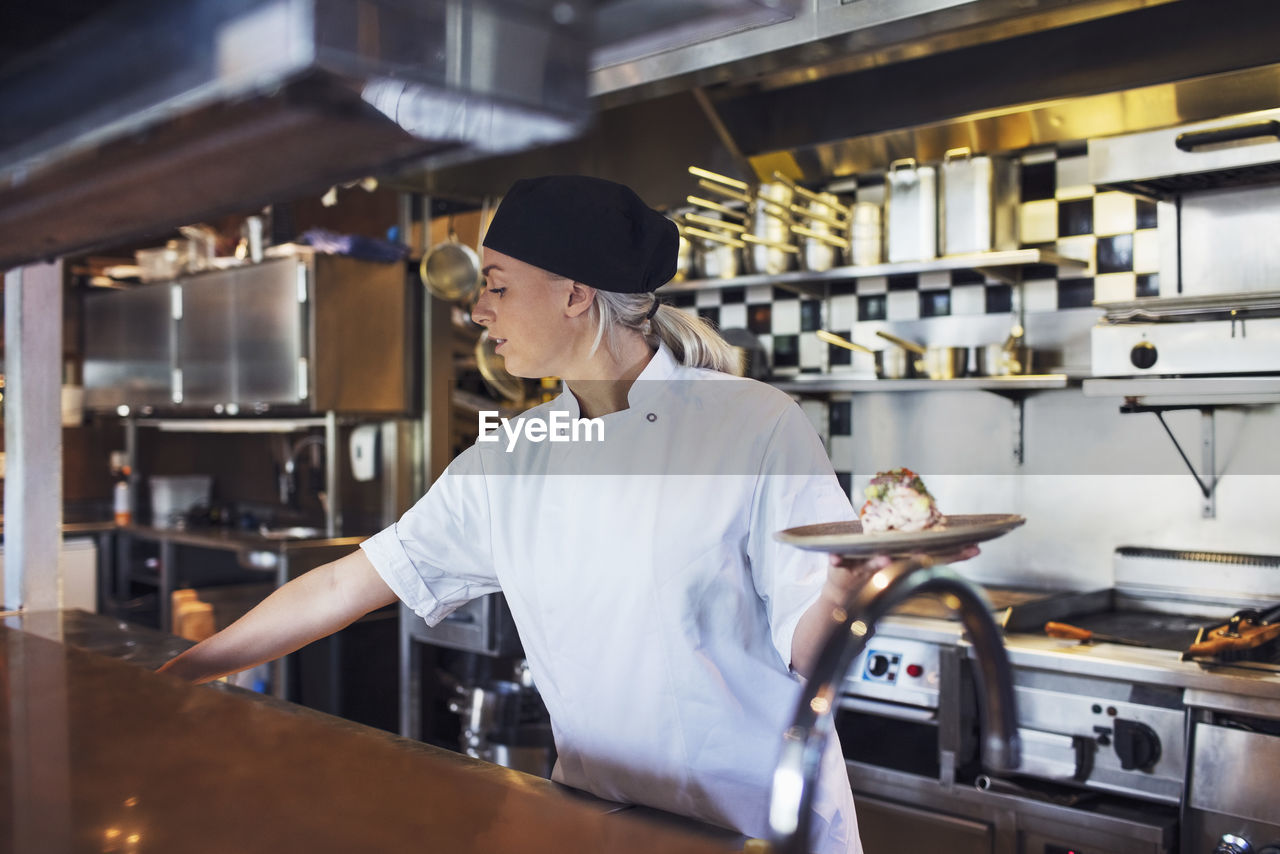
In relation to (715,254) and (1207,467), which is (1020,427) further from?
(715,254)

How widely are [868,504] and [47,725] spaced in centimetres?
100

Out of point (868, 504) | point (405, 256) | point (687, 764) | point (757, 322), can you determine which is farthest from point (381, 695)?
point (868, 504)

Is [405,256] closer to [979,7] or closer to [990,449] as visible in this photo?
[990,449]

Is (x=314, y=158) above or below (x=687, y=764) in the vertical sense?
above

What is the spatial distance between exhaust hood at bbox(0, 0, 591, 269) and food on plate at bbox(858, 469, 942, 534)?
20.7 inches

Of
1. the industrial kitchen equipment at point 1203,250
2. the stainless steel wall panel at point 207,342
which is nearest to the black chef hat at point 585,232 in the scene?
the industrial kitchen equipment at point 1203,250

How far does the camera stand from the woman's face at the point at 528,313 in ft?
5.37

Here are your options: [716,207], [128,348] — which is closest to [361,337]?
[716,207]

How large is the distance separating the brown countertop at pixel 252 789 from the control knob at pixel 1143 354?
2143mm

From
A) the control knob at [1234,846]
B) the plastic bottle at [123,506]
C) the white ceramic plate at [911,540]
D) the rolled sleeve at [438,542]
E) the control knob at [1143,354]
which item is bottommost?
the control knob at [1234,846]

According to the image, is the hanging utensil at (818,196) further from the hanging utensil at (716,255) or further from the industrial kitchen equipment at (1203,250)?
the industrial kitchen equipment at (1203,250)

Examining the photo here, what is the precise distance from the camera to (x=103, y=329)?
6.13m

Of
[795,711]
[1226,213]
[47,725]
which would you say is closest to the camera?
[795,711]

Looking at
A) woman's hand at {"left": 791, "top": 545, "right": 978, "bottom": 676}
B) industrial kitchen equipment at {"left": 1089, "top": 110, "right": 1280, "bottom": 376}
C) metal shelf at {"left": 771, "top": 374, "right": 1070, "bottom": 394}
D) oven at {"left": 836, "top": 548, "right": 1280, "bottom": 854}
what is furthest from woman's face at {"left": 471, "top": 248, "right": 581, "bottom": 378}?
industrial kitchen equipment at {"left": 1089, "top": 110, "right": 1280, "bottom": 376}
